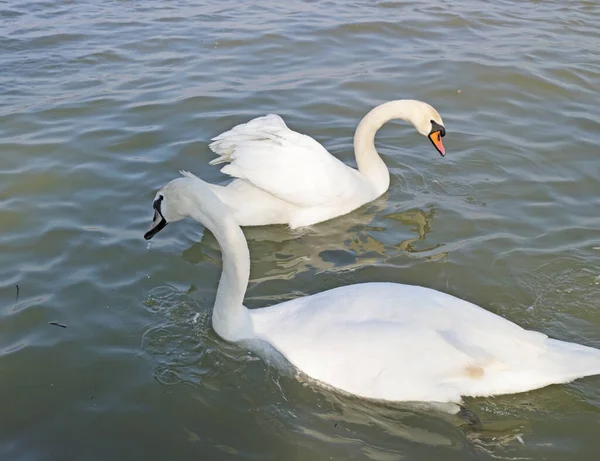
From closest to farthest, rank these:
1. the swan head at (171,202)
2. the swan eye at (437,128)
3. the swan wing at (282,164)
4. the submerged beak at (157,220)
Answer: the swan head at (171,202), the submerged beak at (157,220), the swan wing at (282,164), the swan eye at (437,128)

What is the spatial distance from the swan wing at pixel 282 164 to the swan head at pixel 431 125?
3.78ft

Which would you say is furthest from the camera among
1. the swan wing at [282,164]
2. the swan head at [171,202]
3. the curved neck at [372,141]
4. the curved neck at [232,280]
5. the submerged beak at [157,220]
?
the curved neck at [372,141]

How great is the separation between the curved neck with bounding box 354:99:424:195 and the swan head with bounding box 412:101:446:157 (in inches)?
3.6

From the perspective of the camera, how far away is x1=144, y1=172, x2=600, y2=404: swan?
3.77 meters

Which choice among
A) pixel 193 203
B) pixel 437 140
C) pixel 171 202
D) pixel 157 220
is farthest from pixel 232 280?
pixel 437 140

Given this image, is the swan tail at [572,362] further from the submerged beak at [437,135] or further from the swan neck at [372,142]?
the submerged beak at [437,135]

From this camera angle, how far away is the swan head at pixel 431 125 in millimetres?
6816

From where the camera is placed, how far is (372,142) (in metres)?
6.85

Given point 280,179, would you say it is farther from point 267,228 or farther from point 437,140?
point 437,140

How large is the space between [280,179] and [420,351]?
245cm

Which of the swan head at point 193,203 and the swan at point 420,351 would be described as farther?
the swan head at point 193,203

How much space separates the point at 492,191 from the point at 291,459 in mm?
3632

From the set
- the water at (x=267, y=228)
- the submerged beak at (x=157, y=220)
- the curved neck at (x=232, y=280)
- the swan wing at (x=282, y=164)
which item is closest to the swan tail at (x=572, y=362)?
the water at (x=267, y=228)

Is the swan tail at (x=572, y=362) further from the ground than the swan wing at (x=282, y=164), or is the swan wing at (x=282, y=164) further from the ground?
the swan wing at (x=282, y=164)
